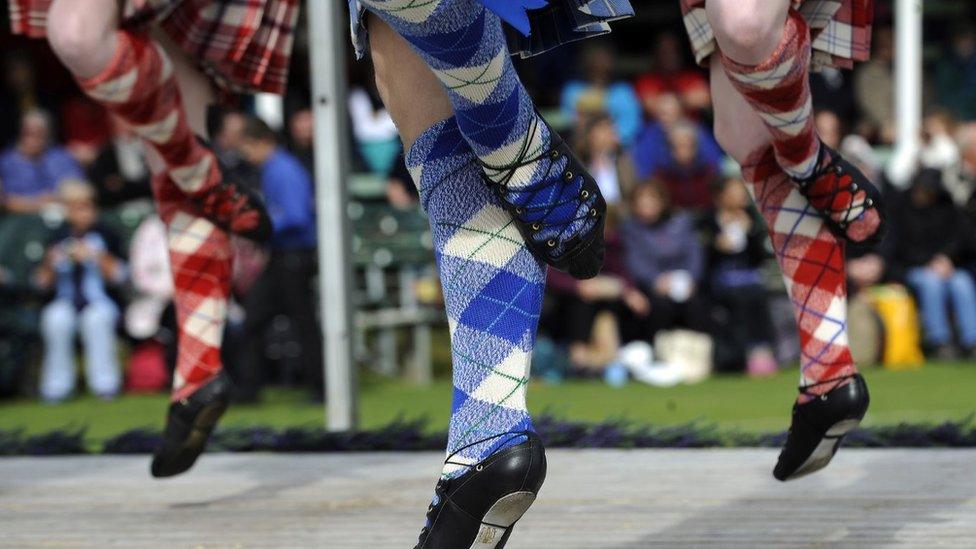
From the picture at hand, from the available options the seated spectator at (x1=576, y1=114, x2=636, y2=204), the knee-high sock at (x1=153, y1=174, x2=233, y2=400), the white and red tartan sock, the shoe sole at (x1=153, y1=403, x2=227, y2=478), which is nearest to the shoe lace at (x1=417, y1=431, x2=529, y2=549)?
the white and red tartan sock

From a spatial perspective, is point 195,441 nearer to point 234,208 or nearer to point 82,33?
point 234,208

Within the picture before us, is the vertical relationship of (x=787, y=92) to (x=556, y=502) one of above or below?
above

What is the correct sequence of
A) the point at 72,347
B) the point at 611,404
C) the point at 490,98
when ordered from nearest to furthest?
1. the point at 490,98
2. the point at 611,404
3. the point at 72,347

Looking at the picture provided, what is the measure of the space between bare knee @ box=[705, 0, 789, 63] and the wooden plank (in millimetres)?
741

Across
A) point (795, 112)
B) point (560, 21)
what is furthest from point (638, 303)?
point (560, 21)

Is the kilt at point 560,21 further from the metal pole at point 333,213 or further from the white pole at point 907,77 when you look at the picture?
the white pole at point 907,77

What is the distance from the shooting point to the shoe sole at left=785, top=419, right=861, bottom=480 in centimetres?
233

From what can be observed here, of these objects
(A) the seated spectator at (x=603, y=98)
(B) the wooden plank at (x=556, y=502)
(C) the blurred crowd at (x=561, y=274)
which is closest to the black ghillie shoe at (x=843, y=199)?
(B) the wooden plank at (x=556, y=502)

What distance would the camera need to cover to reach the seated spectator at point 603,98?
372 inches

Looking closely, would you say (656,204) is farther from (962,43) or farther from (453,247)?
(453,247)

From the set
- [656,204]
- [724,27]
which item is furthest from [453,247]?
[656,204]

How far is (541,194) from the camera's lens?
175cm

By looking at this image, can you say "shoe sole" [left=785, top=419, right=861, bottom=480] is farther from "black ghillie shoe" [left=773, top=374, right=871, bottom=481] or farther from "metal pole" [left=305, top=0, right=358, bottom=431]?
"metal pole" [left=305, top=0, right=358, bottom=431]

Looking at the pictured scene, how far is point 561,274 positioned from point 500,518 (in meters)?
6.27
